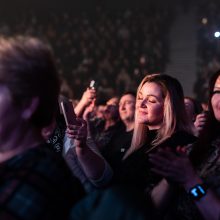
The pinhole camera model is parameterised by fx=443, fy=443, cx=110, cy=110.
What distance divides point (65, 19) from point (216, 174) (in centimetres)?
1133

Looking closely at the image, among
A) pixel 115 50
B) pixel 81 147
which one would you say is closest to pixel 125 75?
pixel 115 50

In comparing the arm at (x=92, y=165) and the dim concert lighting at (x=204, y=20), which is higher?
the arm at (x=92, y=165)

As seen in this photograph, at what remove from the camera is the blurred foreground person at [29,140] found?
1143 mm

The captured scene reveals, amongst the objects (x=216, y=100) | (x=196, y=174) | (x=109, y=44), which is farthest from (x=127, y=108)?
(x=109, y=44)

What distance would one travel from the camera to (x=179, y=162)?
148cm

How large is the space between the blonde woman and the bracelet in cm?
42

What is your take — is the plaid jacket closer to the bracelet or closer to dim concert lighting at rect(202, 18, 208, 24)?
the bracelet

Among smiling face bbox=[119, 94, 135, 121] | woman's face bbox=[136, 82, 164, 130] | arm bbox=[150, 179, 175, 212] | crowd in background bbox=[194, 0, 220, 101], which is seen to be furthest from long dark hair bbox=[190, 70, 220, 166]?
crowd in background bbox=[194, 0, 220, 101]

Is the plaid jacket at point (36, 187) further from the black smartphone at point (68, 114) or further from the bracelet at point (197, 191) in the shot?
the black smartphone at point (68, 114)

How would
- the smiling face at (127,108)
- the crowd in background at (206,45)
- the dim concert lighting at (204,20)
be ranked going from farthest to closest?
the dim concert lighting at (204,20), the crowd in background at (206,45), the smiling face at (127,108)

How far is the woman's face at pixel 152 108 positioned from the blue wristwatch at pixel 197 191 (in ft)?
3.08

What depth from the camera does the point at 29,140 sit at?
1.27 metres

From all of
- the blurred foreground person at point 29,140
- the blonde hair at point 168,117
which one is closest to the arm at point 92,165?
the blonde hair at point 168,117

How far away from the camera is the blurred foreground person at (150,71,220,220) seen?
148 centimetres
